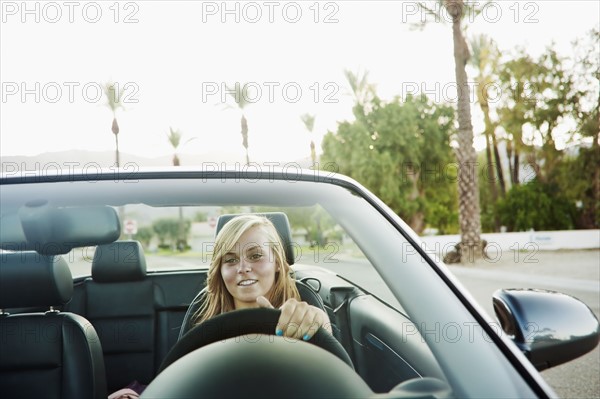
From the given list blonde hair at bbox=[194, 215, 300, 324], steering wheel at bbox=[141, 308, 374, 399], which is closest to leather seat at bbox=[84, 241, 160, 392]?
blonde hair at bbox=[194, 215, 300, 324]

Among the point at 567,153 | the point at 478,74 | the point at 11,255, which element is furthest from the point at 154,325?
the point at 478,74

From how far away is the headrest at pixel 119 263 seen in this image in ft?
11.4

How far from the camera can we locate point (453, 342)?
4.50 ft

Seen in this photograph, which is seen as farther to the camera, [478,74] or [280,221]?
[478,74]

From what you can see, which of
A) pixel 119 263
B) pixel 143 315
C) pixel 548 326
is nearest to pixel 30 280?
pixel 548 326

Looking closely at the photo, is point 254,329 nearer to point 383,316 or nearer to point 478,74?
point 383,316

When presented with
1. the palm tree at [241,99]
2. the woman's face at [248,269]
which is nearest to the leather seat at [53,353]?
the woman's face at [248,269]

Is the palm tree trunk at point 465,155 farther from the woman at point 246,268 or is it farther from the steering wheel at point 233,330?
the steering wheel at point 233,330

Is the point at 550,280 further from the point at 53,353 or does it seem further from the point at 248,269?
the point at 53,353

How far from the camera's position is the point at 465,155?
69.3 ft

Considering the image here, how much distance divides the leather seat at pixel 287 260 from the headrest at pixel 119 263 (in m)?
1.06

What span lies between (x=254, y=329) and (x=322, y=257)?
69.9 inches

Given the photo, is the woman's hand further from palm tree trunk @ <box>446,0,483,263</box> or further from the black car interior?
palm tree trunk @ <box>446,0,483,263</box>

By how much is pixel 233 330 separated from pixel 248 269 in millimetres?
739
